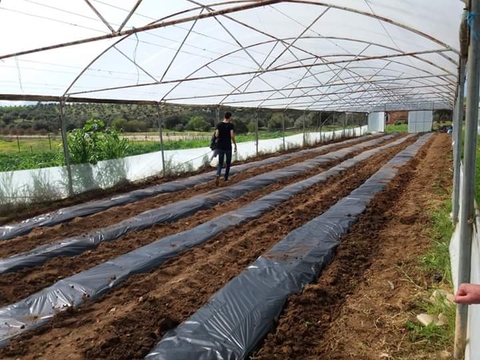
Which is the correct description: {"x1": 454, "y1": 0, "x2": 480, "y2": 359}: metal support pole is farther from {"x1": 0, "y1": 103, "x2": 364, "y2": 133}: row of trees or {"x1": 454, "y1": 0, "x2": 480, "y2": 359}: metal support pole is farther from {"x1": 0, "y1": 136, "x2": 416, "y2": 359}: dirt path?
{"x1": 0, "y1": 103, "x2": 364, "y2": 133}: row of trees

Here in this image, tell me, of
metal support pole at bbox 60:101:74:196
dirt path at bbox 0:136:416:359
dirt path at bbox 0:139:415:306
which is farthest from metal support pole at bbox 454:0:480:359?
metal support pole at bbox 60:101:74:196

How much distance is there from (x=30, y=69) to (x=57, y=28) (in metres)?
1.44

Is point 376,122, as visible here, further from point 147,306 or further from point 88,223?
A: point 147,306

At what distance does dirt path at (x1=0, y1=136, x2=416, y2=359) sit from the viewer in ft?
8.30

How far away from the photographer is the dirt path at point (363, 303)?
2.51 meters

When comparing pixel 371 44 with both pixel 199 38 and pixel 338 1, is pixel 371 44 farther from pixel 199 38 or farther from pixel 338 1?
pixel 199 38

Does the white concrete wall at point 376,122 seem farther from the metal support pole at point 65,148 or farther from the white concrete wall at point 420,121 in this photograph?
the metal support pole at point 65,148

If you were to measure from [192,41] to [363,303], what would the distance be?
17.8ft

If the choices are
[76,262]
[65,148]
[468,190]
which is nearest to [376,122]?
[65,148]

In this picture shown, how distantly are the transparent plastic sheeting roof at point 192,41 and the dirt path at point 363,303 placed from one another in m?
2.53

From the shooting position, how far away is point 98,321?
2891 millimetres

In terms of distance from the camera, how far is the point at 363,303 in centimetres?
311

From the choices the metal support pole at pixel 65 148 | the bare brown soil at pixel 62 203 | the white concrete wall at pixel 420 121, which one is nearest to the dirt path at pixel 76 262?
the bare brown soil at pixel 62 203

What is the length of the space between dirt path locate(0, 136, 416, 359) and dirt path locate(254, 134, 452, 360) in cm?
81
